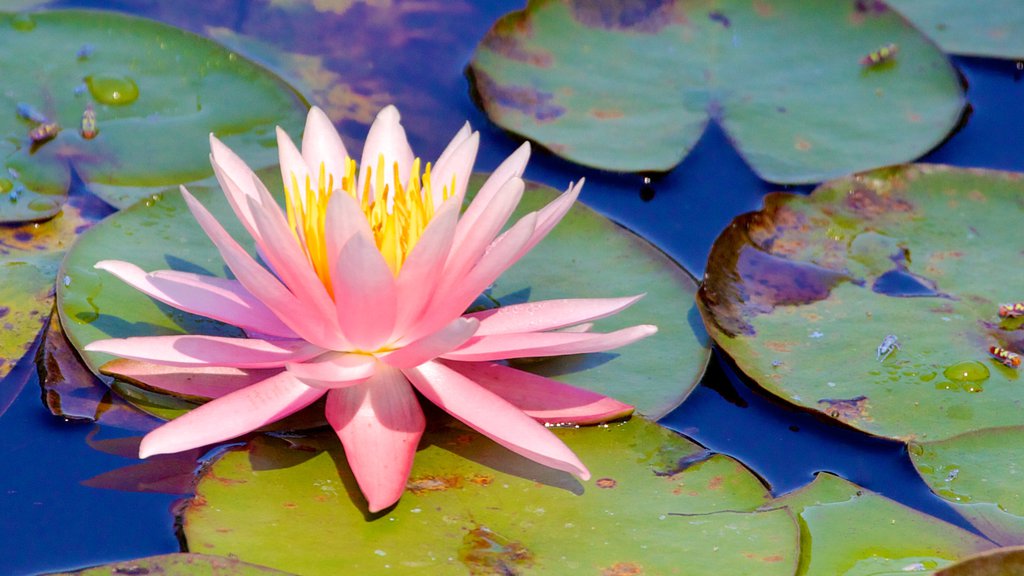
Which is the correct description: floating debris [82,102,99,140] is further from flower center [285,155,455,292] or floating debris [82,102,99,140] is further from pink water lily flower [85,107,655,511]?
flower center [285,155,455,292]

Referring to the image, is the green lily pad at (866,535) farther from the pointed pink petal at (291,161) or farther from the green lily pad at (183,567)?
the pointed pink petal at (291,161)

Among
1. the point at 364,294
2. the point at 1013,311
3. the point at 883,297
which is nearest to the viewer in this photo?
the point at 364,294

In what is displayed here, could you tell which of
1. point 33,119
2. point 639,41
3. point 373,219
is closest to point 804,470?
point 373,219

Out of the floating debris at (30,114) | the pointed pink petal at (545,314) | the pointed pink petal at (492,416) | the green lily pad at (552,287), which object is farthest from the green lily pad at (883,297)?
the floating debris at (30,114)

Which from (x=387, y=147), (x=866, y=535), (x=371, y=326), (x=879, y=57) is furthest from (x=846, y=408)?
(x=879, y=57)

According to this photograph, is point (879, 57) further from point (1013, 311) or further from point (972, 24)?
point (1013, 311)

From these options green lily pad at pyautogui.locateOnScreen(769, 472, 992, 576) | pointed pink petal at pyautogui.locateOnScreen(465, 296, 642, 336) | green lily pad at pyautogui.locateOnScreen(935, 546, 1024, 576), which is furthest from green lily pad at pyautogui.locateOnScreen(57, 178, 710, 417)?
green lily pad at pyautogui.locateOnScreen(935, 546, 1024, 576)
